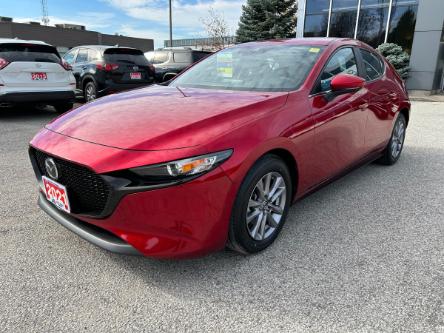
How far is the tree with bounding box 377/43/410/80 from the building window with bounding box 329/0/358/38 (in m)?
2.05

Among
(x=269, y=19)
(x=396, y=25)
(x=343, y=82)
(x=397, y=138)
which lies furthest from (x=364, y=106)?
(x=269, y=19)

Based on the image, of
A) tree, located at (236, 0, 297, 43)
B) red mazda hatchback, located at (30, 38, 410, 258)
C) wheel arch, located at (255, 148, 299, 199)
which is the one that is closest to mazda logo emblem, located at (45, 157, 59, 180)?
red mazda hatchback, located at (30, 38, 410, 258)

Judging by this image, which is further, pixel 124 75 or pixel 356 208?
pixel 124 75

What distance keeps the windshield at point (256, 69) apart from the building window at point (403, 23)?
1272 cm

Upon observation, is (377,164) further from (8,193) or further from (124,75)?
(124,75)

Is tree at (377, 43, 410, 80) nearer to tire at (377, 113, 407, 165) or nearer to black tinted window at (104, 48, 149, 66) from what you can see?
black tinted window at (104, 48, 149, 66)

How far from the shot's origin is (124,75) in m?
9.26

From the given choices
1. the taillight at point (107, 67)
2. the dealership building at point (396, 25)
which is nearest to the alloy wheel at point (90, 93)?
the taillight at point (107, 67)

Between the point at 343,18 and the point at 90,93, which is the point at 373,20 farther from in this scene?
the point at 90,93

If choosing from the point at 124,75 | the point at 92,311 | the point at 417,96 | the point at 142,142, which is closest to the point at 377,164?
the point at 142,142

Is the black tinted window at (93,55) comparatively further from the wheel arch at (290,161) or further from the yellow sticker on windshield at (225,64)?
the wheel arch at (290,161)

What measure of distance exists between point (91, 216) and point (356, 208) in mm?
2360

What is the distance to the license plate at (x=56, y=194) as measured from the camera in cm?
232

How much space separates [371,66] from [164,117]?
274cm
